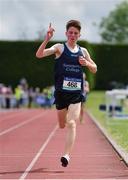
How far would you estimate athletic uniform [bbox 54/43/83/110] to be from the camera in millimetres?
11477

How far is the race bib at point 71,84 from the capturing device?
1148 cm

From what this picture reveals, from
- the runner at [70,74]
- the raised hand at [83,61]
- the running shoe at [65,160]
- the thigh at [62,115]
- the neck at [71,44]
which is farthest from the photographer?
the thigh at [62,115]

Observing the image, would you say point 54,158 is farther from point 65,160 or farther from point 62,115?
point 65,160

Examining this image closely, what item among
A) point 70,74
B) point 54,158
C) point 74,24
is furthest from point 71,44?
point 54,158

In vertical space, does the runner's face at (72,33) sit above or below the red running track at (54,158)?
above

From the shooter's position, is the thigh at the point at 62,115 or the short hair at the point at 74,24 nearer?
the short hair at the point at 74,24

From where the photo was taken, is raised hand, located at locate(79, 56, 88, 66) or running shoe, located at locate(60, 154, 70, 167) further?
raised hand, located at locate(79, 56, 88, 66)

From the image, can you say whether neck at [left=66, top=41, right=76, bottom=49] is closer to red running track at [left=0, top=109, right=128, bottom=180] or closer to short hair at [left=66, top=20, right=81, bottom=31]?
short hair at [left=66, top=20, right=81, bottom=31]

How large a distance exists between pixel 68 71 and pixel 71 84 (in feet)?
0.67

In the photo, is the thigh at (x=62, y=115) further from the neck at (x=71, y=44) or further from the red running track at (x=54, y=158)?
the neck at (x=71, y=44)

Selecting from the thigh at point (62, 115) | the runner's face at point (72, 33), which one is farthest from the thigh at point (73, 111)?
the runner's face at point (72, 33)

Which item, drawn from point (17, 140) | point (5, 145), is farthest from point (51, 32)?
point (17, 140)

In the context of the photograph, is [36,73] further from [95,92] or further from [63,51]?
[63,51]

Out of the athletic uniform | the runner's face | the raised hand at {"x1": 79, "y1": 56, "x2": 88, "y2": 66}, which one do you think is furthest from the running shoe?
the runner's face
